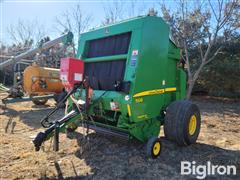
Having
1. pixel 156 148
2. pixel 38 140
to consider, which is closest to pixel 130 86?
pixel 156 148

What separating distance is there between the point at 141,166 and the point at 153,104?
3.78 feet

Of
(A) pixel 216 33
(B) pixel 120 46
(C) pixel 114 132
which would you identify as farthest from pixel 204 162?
(A) pixel 216 33

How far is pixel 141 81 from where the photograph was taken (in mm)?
4281

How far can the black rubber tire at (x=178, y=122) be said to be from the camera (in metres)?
4.64

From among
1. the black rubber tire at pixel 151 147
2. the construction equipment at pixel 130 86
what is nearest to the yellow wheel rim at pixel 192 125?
the construction equipment at pixel 130 86

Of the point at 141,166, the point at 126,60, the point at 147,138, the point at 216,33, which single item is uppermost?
the point at 216,33

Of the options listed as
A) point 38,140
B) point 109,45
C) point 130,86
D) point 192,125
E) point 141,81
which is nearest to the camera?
point 38,140

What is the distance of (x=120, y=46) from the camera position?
4707mm

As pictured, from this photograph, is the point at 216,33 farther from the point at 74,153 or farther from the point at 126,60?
the point at 74,153

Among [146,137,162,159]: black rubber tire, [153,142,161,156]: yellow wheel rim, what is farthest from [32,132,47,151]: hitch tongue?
[153,142,161,156]: yellow wheel rim

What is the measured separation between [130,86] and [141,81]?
0.24 metres

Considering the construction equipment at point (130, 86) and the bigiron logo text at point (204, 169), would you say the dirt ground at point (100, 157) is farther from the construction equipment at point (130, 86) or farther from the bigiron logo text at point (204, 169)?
the construction equipment at point (130, 86)

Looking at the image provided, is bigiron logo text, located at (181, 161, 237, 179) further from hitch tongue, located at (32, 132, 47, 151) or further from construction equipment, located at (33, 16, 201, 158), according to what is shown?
hitch tongue, located at (32, 132, 47, 151)

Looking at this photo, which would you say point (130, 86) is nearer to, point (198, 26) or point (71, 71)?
point (71, 71)
